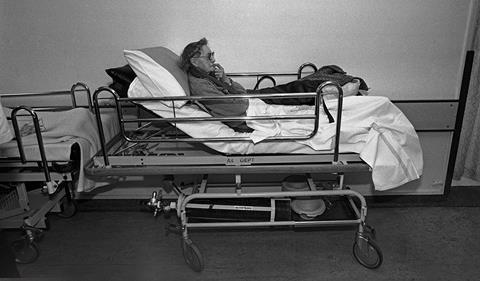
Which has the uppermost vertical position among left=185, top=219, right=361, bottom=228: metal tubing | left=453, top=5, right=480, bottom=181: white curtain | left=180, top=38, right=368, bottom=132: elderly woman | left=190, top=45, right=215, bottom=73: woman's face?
left=190, top=45, right=215, bottom=73: woman's face

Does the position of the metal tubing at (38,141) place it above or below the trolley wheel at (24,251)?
above

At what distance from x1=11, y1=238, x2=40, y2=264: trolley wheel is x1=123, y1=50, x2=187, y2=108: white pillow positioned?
1.48m

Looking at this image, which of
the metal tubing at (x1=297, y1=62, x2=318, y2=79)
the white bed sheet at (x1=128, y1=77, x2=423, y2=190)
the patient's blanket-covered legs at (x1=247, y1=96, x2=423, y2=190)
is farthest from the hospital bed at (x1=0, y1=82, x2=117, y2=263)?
the metal tubing at (x1=297, y1=62, x2=318, y2=79)

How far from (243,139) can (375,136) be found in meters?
0.80

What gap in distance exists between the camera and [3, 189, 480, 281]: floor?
2.35 meters

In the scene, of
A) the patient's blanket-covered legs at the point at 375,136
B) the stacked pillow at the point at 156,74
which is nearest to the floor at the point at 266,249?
the patient's blanket-covered legs at the point at 375,136

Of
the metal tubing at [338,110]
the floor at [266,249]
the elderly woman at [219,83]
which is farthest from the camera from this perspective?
the floor at [266,249]

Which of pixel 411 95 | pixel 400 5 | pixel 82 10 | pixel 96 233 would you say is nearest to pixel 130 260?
pixel 96 233

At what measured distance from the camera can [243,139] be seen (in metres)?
2.14

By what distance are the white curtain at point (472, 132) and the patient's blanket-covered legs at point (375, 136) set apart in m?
1.27

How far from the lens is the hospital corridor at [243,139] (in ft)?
7.13

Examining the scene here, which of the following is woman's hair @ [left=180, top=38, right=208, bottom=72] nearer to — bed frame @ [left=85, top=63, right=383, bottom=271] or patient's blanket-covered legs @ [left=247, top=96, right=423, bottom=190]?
bed frame @ [left=85, top=63, right=383, bottom=271]

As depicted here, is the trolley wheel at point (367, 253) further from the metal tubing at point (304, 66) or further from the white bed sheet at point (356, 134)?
the metal tubing at point (304, 66)

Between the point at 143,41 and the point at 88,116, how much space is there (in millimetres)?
831
